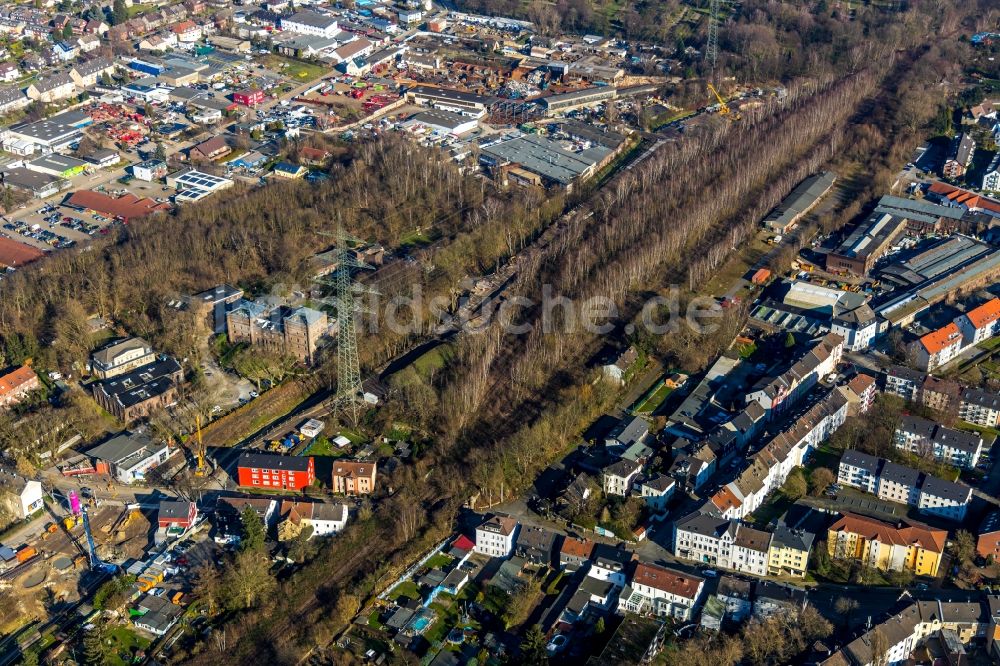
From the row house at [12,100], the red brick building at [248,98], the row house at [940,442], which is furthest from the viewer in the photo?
the red brick building at [248,98]

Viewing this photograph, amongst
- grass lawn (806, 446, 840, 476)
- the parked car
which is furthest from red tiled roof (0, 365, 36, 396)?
grass lawn (806, 446, 840, 476)

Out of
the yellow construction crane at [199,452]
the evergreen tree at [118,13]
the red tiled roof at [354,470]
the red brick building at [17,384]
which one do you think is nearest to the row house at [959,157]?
the red tiled roof at [354,470]

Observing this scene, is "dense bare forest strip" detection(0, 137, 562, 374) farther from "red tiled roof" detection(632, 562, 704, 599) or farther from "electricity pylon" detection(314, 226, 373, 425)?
"red tiled roof" detection(632, 562, 704, 599)

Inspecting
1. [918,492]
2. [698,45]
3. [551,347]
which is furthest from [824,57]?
[918,492]

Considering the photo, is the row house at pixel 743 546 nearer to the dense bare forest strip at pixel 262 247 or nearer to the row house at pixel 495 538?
the row house at pixel 495 538

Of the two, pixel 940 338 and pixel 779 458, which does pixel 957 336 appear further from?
pixel 779 458

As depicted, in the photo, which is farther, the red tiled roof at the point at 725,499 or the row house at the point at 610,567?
the red tiled roof at the point at 725,499

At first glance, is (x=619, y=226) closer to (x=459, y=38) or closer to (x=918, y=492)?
(x=918, y=492)
